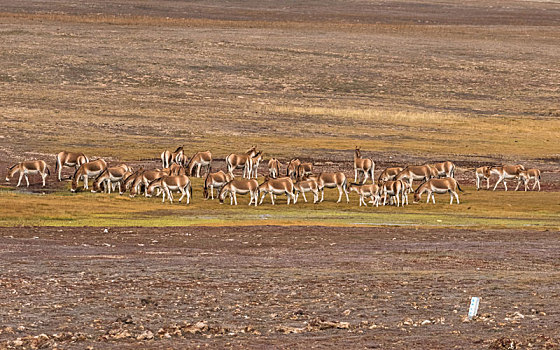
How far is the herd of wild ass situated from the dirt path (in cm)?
946

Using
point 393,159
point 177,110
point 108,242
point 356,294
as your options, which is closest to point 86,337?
point 356,294

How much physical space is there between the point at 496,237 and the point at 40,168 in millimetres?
18523

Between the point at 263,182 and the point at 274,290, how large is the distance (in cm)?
2130

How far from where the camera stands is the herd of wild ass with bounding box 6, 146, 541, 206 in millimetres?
35844

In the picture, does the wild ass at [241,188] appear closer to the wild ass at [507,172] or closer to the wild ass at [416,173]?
the wild ass at [416,173]

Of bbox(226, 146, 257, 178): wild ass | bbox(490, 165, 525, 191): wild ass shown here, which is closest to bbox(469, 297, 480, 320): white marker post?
bbox(490, 165, 525, 191): wild ass

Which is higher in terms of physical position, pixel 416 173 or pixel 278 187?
pixel 416 173

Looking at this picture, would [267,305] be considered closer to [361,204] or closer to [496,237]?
[496,237]

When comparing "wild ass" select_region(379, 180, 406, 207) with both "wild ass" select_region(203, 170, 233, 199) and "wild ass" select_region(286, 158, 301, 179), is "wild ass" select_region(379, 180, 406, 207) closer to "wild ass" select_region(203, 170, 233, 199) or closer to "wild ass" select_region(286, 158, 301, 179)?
"wild ass" select_region(203, 170, 233, 199)

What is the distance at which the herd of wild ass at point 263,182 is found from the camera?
3584 cm

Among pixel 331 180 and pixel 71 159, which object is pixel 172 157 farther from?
pixel 331 180

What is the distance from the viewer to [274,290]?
1745 cm

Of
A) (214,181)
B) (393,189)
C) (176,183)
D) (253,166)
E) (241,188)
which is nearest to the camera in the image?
(176,183)

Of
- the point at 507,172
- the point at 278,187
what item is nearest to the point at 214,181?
the point at 278,187
